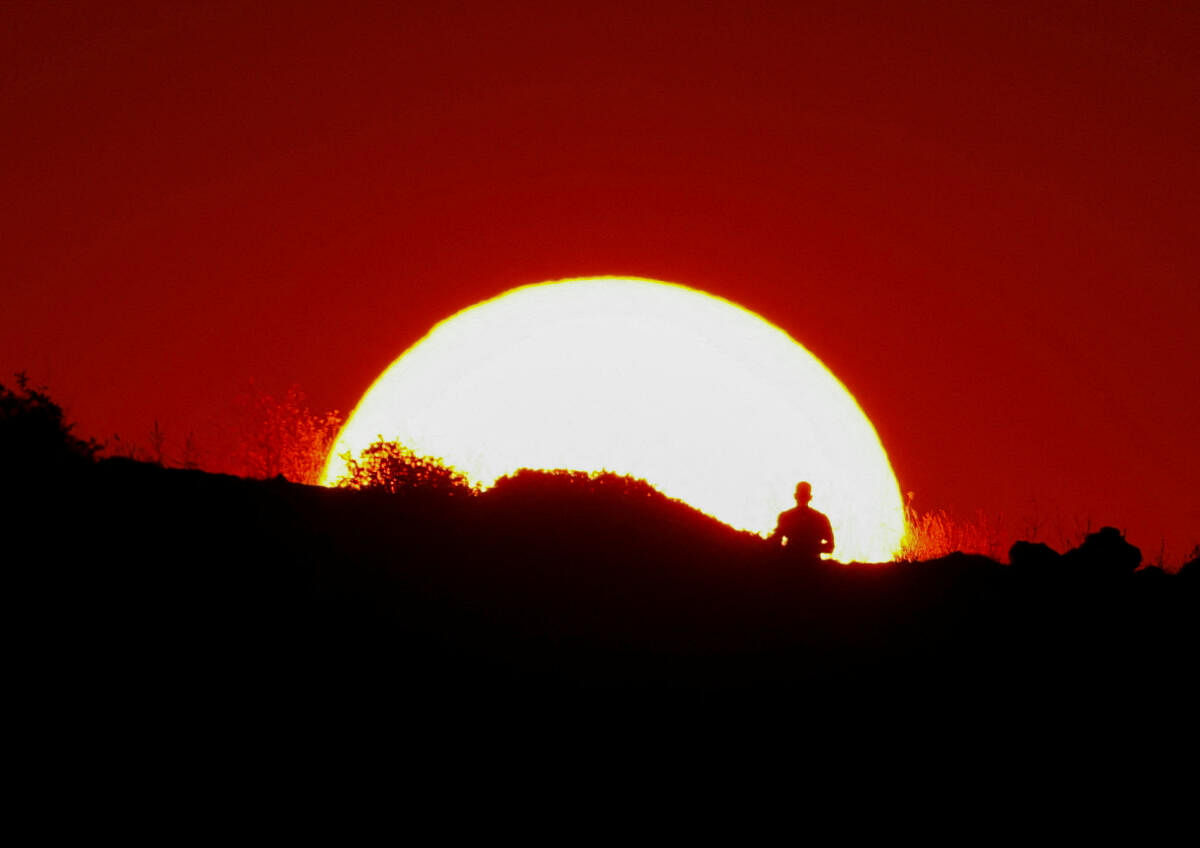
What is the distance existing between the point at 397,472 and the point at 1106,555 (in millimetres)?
11936

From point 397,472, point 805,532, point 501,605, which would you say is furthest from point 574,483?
point 501,605

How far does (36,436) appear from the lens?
20.5 m

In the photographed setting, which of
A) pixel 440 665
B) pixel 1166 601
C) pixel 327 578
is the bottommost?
pixel 440 665

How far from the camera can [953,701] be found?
14.9 meters

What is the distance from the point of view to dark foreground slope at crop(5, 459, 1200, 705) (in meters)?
14.3

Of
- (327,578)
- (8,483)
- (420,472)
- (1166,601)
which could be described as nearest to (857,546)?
(1166,601)

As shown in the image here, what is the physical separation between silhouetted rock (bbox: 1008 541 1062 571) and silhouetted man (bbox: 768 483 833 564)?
3.54 m

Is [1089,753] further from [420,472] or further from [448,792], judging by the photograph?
[420,472]

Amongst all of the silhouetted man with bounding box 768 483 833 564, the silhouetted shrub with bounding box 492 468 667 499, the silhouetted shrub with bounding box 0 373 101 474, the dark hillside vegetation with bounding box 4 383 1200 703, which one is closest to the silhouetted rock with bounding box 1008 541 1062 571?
the dark hillside vegetation with bounding box 4 383 1200 703

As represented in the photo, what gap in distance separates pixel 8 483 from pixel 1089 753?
1461 centimetres

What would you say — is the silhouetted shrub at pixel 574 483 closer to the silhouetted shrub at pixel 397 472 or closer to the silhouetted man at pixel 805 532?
the silhouetted shrub at pixel 397 472

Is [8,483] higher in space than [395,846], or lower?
higher

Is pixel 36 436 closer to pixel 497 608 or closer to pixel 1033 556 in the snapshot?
pixel 497 608

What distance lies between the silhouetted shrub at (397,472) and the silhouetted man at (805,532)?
19.7ft
